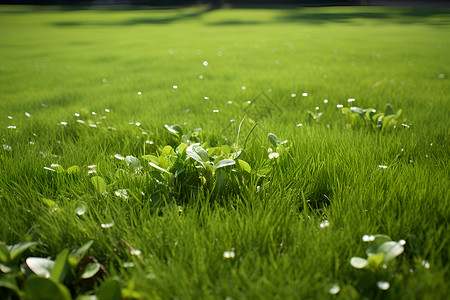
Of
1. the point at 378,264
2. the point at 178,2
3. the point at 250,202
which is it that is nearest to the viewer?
the point at 378,264

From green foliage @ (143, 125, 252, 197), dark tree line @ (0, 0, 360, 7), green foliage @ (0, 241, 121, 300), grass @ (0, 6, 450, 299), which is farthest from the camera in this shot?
dark tree line @ (0, 0, 360, 7)

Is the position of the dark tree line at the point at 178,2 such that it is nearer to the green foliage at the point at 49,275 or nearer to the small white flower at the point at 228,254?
the small white flower at the point at 228,254

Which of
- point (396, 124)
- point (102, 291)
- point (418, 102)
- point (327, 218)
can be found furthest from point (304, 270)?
point (418, 102)

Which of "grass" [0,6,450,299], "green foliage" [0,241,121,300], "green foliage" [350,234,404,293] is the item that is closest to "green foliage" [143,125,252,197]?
"grass" [0,6,450,299]

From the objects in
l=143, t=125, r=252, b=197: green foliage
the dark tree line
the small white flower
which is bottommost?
the small white flower

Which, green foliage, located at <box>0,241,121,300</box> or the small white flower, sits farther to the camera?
the small white flower

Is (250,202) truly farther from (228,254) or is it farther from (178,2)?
(178,2)

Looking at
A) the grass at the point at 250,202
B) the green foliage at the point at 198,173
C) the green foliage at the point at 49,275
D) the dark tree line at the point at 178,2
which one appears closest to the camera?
the green foliage at the point at 49,275

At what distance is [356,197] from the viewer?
4.41 feet

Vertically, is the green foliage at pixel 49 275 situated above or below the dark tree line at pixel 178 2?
below

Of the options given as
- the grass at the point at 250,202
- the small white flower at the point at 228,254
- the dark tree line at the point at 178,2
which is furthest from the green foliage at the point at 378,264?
the dark tree line at the point at 178,2

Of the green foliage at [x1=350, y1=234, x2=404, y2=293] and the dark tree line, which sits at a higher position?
the dark tree line

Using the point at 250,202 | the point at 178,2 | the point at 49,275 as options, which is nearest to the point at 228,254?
the point at 250,202

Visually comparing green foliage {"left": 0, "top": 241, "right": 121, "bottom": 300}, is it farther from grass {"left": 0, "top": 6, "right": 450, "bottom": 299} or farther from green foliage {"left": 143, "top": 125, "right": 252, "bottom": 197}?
green foliage {"left": 143, "top": 125, "right": 252, "bottom": 197}
